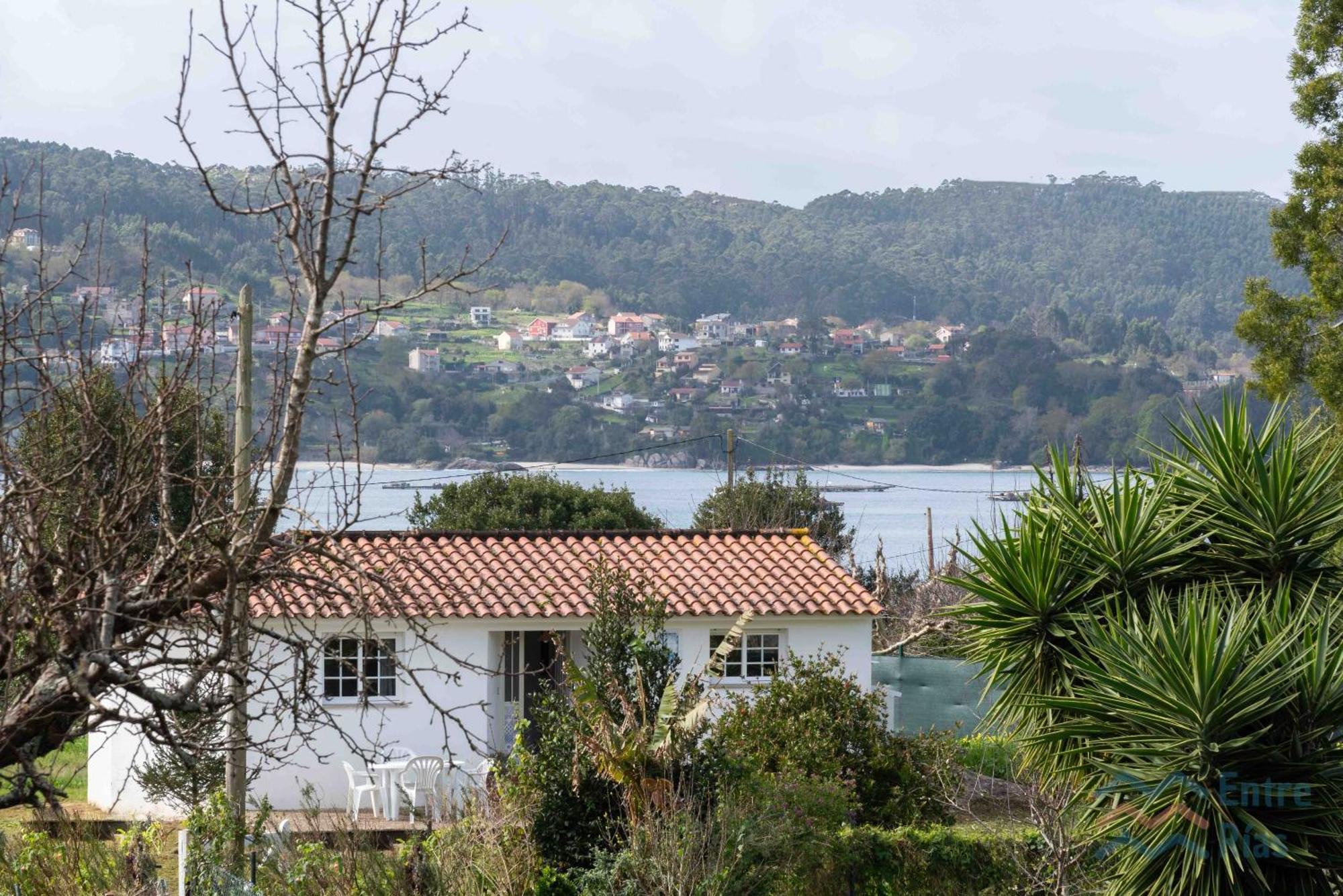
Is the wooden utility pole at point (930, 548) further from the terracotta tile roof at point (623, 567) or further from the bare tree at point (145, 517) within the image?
the bare tree at point (145, 517)

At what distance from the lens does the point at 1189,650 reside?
31.3ft

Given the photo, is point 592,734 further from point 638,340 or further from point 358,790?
point 638,340

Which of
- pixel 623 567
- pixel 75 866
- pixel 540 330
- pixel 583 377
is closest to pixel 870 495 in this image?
pixel 540 330

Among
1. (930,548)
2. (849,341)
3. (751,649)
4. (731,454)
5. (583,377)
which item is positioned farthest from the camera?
(849,341)

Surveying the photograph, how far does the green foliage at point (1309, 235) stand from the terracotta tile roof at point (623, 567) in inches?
346

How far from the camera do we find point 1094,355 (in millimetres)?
128500

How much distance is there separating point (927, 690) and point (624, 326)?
382 ft

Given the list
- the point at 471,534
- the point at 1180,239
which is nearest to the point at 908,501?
the point at 1180,239

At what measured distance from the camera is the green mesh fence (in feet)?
84.6

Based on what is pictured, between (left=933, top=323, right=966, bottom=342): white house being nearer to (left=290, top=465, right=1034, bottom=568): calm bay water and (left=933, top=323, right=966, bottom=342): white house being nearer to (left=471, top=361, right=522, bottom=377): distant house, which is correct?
(left=290, top=465, right=1034, bottom=568): calm bay water

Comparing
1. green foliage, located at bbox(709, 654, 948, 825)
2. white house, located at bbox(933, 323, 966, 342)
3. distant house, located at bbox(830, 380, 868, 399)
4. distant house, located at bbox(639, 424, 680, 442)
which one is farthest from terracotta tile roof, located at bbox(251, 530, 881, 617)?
white house, located at bbox(933, 323, 966, 342)

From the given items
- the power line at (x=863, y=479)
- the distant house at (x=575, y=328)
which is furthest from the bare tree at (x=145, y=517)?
the distant house at (x=575, y=328)

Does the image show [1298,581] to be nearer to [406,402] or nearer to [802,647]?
[802,647]

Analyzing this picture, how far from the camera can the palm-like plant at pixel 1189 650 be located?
931 cm
